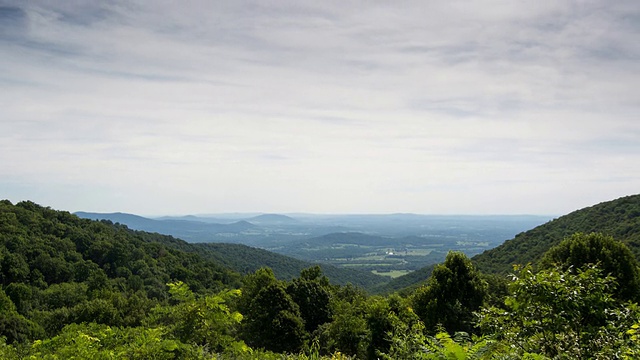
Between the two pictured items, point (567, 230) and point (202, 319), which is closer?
point (202, 319)

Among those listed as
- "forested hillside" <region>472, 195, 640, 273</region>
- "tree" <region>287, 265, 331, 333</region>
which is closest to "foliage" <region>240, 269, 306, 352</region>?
"tree" <region>287, 265, 331, 333</region>

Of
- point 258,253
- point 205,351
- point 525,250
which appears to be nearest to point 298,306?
point 205,351

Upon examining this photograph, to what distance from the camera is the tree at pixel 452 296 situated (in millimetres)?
18812

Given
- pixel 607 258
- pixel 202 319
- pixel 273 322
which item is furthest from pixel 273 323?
pixel 607 258

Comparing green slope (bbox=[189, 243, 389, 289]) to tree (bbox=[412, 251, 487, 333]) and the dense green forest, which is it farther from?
tree (bbox=[412, 251, 487, 333])

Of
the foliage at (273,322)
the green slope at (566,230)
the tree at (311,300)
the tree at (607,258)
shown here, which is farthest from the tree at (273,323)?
the green slope at (566,230)

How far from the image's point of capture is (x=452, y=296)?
63.9 ft

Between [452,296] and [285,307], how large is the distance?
11471 millimetres

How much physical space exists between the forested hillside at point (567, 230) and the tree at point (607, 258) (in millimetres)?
27471

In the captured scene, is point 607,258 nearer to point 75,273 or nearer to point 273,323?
point 273,323

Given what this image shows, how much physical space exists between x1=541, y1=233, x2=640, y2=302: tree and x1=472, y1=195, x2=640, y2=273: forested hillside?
27471mm

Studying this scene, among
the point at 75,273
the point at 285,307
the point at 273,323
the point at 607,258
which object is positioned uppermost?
the point at 607,258

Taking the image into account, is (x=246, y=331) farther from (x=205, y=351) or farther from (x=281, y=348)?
(x=205, y=351)

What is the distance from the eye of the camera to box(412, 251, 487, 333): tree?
61.7 feet
